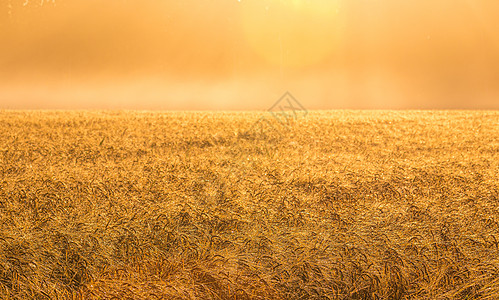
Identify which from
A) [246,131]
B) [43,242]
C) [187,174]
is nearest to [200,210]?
[43,242]

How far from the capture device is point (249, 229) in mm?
3758

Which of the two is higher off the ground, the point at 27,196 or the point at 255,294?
the point at 27,196

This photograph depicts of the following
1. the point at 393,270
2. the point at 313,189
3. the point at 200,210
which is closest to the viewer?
the point at 393,270

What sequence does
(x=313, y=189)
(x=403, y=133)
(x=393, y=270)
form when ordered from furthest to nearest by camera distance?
(x=403, y=133)
(x=313, y=189)
(x=393, y=270)

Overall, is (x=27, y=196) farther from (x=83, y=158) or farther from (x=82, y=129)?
(x=82, y=129)

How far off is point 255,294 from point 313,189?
91.9 inches

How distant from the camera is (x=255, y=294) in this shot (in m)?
2.94

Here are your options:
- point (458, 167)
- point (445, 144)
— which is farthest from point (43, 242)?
point (445, 144)

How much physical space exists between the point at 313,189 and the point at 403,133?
799 centimetres

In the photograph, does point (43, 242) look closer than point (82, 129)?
Yes

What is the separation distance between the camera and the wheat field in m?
3.04

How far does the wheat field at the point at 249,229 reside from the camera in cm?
304

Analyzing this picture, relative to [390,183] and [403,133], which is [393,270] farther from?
[403,133]

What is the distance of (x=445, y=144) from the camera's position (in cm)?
1019
